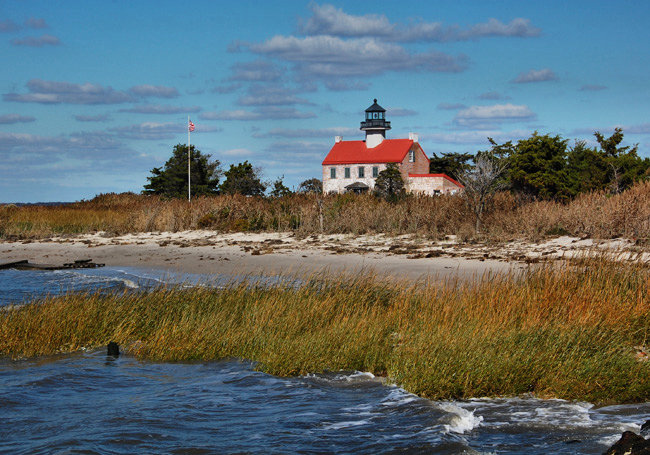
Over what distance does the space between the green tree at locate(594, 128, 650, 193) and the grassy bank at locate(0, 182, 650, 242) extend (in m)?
18.0

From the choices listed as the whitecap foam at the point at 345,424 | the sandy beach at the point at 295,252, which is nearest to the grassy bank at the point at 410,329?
the whitecap foam at the point at 345,424

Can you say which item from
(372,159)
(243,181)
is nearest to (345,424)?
(243,181)

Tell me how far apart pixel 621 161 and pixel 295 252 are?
3090 cm

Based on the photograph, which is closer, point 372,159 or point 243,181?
point 243,181

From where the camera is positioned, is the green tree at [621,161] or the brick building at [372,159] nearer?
the green tree at [621,161]

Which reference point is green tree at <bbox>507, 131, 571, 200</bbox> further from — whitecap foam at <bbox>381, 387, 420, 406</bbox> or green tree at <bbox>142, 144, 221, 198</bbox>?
whitecap foam at <bbox>381, 387, 420, 406</bbox>

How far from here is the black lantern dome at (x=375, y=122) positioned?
7181 centimetres

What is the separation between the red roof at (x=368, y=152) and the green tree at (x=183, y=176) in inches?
665

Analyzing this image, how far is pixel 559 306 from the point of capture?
9.70m

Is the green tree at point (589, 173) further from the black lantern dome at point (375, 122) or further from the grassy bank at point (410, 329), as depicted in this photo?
the grassy bank at point (410, 329)

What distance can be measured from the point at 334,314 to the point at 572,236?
12553mm

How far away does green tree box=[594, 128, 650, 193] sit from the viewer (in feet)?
143

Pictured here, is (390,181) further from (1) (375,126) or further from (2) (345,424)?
(2) (345,424)

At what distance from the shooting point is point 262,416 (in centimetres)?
739
